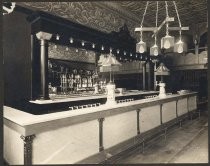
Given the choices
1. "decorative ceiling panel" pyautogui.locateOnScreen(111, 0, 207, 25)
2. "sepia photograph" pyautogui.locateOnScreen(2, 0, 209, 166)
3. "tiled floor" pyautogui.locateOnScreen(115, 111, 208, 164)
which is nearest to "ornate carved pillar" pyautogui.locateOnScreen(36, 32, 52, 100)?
"sepia photograph" pyautogui.locateOnScreen(2, 0, 209, 166)

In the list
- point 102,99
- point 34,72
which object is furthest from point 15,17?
point 102,99

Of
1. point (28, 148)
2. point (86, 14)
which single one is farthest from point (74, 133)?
point (86, 14)

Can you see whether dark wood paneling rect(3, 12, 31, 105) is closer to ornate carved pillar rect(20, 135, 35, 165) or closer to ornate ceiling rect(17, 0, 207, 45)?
ornate ceiling rect(17, 0, 207, 45)

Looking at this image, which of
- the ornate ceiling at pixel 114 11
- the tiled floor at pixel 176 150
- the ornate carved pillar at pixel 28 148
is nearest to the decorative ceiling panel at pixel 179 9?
the ornate ceiling at pixel 114 11

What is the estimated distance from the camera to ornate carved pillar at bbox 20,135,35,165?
2433 millimetres

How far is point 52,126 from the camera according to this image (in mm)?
2695

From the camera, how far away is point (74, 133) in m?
3.06

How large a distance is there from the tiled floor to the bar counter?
1.02ft

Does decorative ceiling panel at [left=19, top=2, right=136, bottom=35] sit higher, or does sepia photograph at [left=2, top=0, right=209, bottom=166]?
decorative ceiling panel at [left=19, top=2, right=136, bottom=35]

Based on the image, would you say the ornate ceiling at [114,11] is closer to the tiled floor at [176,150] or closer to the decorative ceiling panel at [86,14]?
the decorative ceiling panel at [86,14]

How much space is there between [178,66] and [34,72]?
8032mm

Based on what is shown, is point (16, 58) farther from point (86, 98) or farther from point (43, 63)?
point (86, 98)

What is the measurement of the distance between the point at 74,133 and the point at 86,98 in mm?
2294

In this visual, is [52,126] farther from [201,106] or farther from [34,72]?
[201,106]
